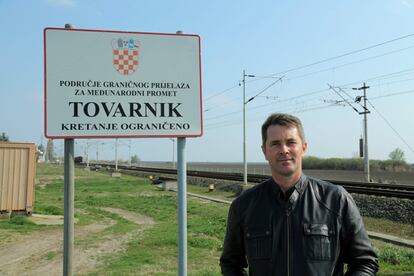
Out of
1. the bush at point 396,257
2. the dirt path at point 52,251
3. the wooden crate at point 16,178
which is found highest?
the wooden crate at point 16,178

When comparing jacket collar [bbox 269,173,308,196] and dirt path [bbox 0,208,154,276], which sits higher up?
jacket collar [bbox 269,173,308,196]

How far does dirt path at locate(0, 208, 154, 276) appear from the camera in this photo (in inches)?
328

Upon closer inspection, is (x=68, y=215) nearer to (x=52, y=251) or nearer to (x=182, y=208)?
(x=182, y=208)

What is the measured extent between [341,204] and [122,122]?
2057 mm

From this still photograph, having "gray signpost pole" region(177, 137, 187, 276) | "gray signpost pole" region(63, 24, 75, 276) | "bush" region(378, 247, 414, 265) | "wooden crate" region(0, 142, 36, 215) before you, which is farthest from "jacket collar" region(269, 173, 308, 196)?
"wooden crate" region(0, 142, 36, 215)

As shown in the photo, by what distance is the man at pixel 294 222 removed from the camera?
221 cm

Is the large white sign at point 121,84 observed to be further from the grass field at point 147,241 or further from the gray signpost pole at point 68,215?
the grass field at point 147,241

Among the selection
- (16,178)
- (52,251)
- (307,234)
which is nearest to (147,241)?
(52,251)

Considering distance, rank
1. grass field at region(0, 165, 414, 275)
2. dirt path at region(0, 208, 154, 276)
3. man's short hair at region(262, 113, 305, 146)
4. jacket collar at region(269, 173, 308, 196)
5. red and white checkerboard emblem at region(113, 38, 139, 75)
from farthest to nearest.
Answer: dirt path at region(0, 208, 154, 276) → grass field at region(0, 165, 414, 275) → red and white checkerboard emblem at region(113, 38, 139, 75) → man's short hair at region(262, 113, 305, 146) → jacket collar at region(269, 173, 308, 196)

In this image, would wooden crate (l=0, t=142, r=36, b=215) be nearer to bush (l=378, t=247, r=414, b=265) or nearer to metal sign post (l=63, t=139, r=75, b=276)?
bush (l=378, t=247, r=414, b=265)

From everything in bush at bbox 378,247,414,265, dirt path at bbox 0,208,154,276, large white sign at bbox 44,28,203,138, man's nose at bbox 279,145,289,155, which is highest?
large white sign at bbox 44,28,203,138

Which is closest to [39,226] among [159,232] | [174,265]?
[159,232]

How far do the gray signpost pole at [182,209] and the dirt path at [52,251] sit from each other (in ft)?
15.3

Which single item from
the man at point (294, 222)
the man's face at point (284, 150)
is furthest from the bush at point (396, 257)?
the man's face at point (284, 150)
